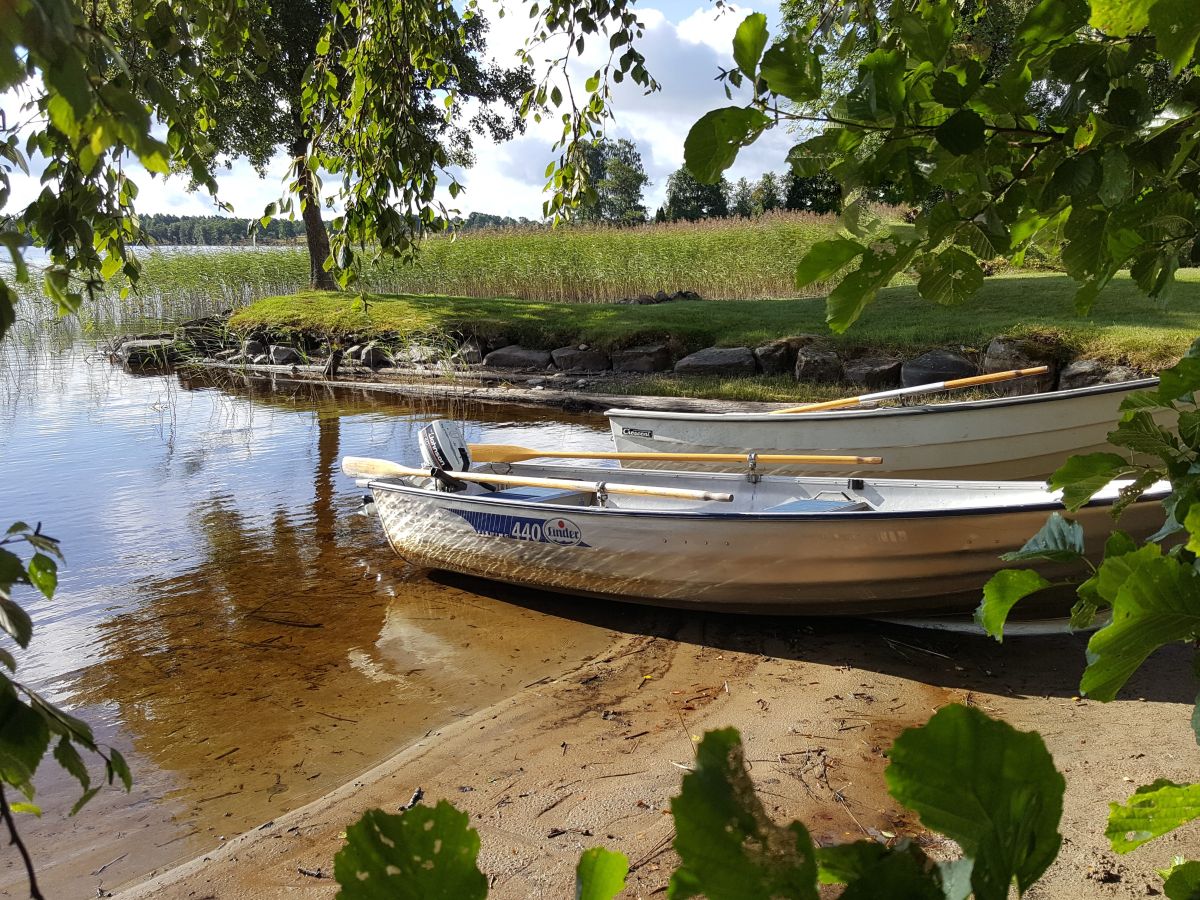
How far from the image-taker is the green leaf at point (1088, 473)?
1077mm

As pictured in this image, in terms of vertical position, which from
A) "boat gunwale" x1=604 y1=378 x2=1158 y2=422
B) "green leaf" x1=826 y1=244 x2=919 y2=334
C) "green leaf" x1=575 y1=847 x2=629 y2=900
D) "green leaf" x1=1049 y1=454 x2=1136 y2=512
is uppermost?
"green leaf" x1=826 y1=244 x2=919 y2=334

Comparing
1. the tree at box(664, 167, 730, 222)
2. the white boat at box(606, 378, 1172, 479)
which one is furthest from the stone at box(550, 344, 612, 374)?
the tree at box(664, 167, 730, 222)

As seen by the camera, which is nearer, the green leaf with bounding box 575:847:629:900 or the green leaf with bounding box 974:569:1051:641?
the green leaf with bounding box 575:847:629:900

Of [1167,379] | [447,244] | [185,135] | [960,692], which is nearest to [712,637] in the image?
[960,692]

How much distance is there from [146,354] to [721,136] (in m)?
20.2

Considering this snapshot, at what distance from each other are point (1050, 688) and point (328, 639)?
4342mm

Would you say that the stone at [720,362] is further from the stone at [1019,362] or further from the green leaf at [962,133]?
the green leaf at [962,133]

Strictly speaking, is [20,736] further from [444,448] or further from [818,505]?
[444,448]

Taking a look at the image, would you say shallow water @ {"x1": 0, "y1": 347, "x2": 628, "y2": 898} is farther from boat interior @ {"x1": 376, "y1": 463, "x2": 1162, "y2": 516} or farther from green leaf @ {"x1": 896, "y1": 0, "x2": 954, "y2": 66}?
green leaf @ {"x1": 896, "y1": 0, "x2": 954, "y2": 66}

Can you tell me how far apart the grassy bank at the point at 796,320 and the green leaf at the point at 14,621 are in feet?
30.1

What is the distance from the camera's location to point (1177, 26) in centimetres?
82

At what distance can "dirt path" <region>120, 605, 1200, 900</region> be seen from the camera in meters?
3.43

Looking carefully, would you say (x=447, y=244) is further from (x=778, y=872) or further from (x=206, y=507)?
(x=778, y=872)

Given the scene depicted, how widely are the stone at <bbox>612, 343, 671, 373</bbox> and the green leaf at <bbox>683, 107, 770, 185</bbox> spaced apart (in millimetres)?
12731
